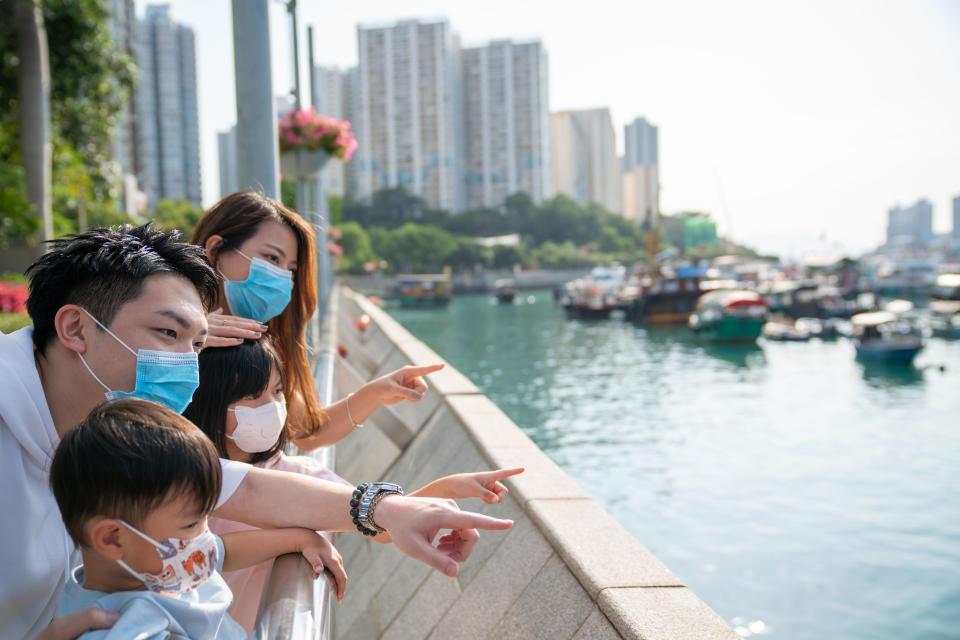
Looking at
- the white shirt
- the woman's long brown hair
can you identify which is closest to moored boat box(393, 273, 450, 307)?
the woman's long brown hair

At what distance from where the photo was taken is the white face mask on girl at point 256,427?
210 centimetres

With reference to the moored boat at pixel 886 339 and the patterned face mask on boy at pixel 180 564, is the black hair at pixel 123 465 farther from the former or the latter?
the moored boat at pixel 886 339

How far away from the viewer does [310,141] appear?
27.3 feet

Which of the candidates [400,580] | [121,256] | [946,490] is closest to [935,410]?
[946,490]

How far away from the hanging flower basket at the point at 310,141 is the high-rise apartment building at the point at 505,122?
9714cm

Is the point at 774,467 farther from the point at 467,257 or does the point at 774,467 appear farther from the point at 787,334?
the point at 467,257

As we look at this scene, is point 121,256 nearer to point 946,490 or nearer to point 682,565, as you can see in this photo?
point 682,565

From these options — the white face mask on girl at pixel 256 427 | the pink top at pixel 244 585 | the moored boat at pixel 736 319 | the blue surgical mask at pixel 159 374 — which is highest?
the blue surgical mask at pixel 159 374

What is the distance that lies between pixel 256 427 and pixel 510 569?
1139 millimetres

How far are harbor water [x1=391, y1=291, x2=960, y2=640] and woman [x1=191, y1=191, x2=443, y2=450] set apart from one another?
7077 mm

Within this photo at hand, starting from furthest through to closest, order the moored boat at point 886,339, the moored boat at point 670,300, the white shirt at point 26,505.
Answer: the moored boat at point 670,300
the moored boat at point 886,339
the white shirt at point 26,505

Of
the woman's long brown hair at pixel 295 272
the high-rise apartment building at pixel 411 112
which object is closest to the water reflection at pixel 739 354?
the woman's long brown hair at pixel 295 272

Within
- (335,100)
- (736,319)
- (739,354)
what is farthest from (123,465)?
(335,100)

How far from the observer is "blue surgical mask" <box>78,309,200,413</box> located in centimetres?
158
